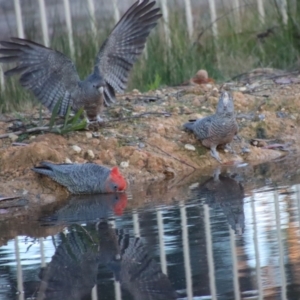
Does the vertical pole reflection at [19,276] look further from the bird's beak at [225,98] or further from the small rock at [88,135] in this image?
the bird's beak at [225,98]

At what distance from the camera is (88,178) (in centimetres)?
670

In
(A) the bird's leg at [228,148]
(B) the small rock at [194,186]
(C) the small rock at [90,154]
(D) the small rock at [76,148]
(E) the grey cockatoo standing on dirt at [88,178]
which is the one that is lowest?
(B) the small rock at [194,186]

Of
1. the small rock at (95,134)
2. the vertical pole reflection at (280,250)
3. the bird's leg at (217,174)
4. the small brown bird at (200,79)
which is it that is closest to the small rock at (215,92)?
the small brown bird at (200,79)

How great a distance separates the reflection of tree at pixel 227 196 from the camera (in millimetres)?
5512

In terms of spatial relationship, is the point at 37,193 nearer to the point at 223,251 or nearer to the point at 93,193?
the point at 93,193

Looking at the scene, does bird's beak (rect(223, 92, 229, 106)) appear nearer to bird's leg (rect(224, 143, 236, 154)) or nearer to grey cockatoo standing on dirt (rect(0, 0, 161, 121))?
bird's leg (rect(224, 143, 236, 154))

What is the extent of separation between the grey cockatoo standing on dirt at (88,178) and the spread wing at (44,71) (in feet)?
2.86

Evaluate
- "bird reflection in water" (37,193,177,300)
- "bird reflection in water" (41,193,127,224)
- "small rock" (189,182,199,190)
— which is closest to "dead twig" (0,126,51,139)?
"bird reflection in water" (41,193,127,224)

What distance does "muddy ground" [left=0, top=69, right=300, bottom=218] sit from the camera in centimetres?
704

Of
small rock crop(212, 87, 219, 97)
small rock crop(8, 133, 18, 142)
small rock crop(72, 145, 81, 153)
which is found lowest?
small rock crop(72, 145, 81, 153)

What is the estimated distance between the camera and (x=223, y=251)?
477 cm

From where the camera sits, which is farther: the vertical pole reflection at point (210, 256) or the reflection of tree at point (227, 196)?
the reflection of tree at point (227, 196)

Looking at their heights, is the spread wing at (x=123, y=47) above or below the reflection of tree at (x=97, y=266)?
above

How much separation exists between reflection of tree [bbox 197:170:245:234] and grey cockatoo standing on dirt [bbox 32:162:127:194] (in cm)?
55
